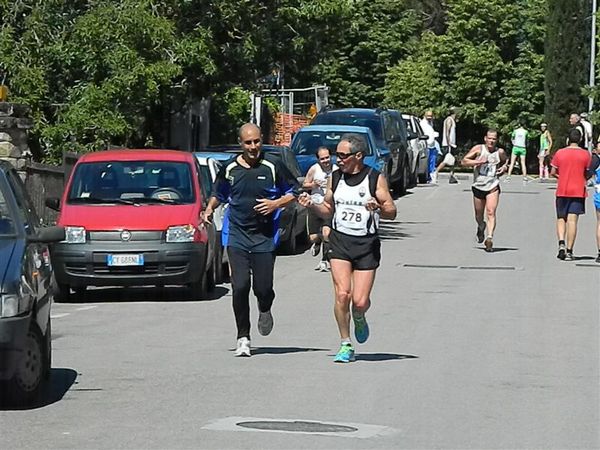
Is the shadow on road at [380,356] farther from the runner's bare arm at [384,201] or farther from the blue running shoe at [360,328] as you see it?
the runner's bare arm at [384,201]

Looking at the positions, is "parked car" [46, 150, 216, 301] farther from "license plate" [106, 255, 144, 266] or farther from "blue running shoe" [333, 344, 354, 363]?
"blue running shoe" [333, 344, 354, 363]

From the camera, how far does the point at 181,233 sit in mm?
16578

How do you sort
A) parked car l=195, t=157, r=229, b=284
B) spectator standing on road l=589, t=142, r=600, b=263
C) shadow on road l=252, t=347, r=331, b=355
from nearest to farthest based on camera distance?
shadow on road l=252, t=347, r=331, b=355 < parked car l=195, t=157, r=229, b=284 < spectator standing on road l=589, t=142, r=600, b=263

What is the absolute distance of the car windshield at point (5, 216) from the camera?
33.2 feet

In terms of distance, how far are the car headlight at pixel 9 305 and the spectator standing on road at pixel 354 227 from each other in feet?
10.4

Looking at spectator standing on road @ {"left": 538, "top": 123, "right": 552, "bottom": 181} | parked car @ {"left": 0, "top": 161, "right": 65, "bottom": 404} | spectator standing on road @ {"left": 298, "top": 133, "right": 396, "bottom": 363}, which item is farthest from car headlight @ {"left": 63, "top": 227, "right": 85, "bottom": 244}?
spectator standing on road @ {"left": 538, "top": 123, "right": 552, "bottom": 181}

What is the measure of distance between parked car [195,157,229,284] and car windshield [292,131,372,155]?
7.10 metres

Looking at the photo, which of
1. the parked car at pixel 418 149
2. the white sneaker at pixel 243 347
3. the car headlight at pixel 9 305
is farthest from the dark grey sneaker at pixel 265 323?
the parked car at pixel 418 149

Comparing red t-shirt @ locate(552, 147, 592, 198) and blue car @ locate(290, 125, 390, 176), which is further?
blue car @ locate(290, 125, 390, 176)

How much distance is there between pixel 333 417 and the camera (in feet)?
30.9

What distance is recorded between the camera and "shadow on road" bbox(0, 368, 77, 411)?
385 inches

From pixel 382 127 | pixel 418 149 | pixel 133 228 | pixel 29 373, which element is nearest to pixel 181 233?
pixel 133 228

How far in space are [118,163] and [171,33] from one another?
600 cm

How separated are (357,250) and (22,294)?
3.24 meters
